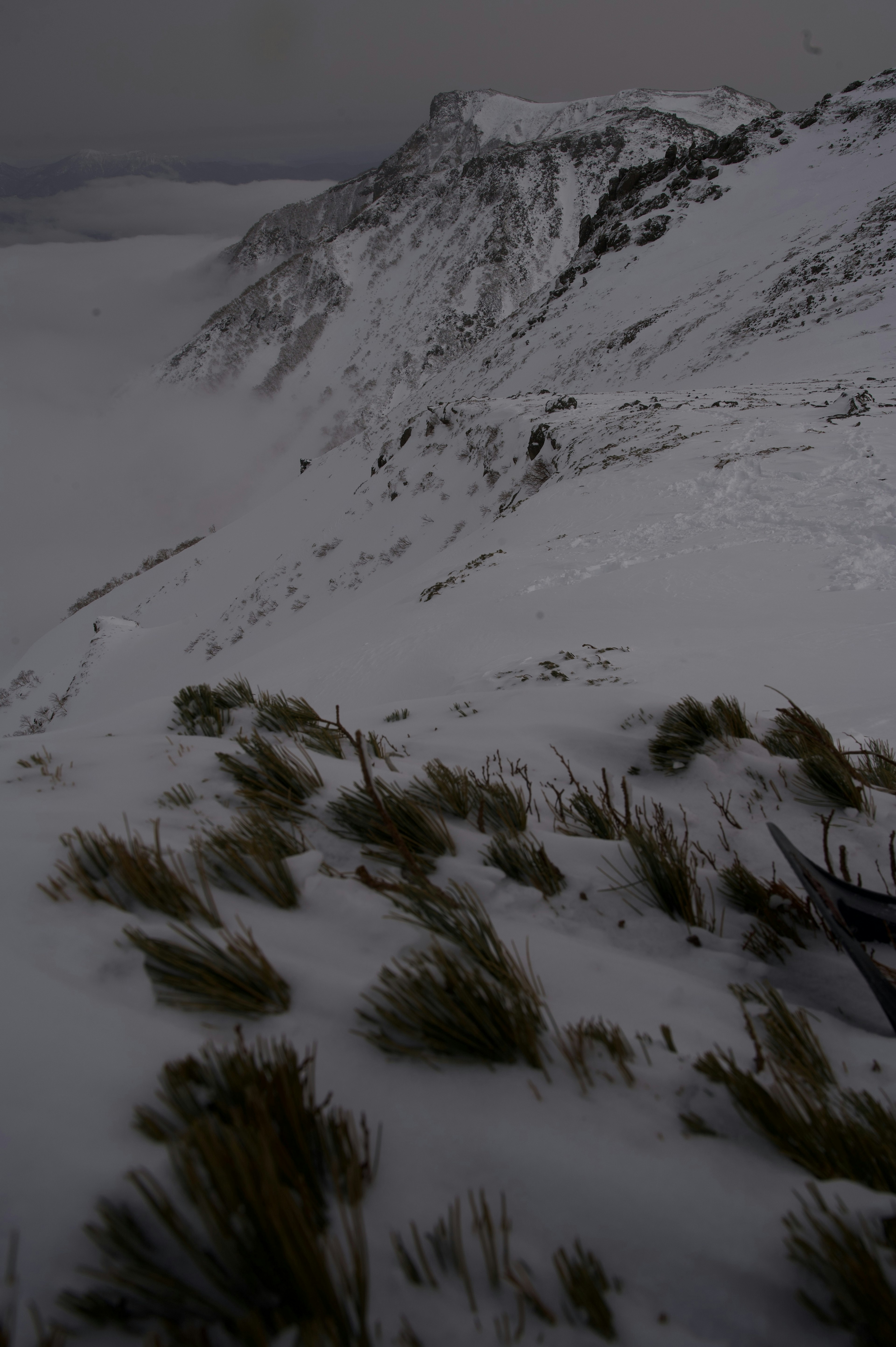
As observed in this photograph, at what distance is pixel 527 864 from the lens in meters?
1.78

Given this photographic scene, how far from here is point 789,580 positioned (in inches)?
228

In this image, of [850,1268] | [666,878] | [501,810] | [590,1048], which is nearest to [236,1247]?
[590,1048]

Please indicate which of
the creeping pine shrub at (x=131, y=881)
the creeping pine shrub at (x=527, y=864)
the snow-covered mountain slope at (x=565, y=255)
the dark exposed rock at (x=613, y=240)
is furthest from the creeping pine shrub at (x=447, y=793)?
the dark exposed rock at (x=613, y=240)

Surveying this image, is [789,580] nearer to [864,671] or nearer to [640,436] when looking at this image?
[864,671]

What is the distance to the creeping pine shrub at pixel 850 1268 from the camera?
74 cm

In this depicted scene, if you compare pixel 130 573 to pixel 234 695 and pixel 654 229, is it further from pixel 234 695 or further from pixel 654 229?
pixel 234 695

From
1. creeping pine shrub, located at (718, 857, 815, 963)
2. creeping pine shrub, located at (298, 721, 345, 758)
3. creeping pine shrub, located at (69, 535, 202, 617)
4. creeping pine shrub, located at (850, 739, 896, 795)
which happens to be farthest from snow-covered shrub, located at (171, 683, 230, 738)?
creeping pine shrub, located at (69, 535, 202, 617)

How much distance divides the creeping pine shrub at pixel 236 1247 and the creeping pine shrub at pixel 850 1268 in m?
0.62

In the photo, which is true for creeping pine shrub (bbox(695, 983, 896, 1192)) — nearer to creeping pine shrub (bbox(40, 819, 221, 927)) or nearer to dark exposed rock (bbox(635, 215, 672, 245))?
creeping pine shrub (bbox(40, 819, 221, 927))

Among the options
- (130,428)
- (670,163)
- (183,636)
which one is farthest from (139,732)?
(130,428)

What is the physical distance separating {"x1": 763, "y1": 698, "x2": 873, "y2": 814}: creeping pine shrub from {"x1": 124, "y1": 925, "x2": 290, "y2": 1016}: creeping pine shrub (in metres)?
1.91

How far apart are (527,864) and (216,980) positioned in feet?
3.09

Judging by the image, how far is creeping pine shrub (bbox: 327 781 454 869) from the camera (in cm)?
186

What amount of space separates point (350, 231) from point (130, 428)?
163ft
